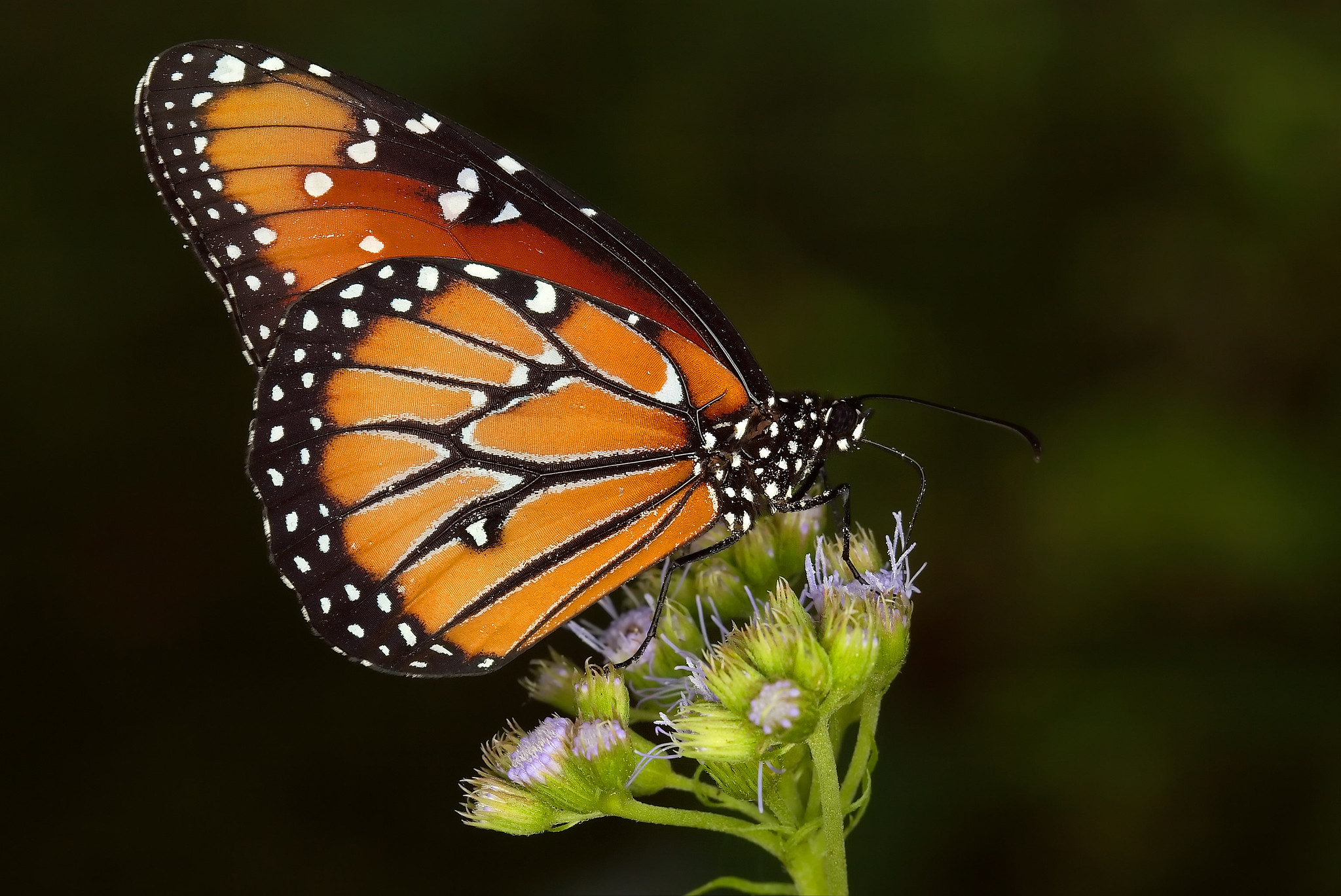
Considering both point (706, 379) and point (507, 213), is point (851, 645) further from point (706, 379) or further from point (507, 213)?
point (507, 213)

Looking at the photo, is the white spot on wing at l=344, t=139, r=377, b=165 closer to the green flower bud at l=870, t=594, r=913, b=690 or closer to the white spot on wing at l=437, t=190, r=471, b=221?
the white spot on wing at l=437, t=190, r=471, b=221

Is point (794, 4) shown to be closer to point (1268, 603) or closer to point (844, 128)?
point (844, 128)

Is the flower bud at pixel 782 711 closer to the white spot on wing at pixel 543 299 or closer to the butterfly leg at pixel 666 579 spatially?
the butterfly leg at pixel 666 579

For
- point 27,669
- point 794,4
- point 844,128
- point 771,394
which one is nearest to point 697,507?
point 771,394

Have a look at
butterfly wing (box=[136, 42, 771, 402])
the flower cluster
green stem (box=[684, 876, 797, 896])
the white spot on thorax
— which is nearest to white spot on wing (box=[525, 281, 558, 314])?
butterfly wing (box=[136, 42, 771, 402])

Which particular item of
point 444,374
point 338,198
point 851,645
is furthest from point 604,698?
point 338,198

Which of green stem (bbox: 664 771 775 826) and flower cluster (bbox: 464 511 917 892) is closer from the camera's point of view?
flower cluster (bbox: 464 511 917 892)

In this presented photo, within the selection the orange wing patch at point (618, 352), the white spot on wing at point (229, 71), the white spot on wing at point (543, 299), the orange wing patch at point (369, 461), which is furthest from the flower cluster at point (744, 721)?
the white spot on wing at point (229, 71)
